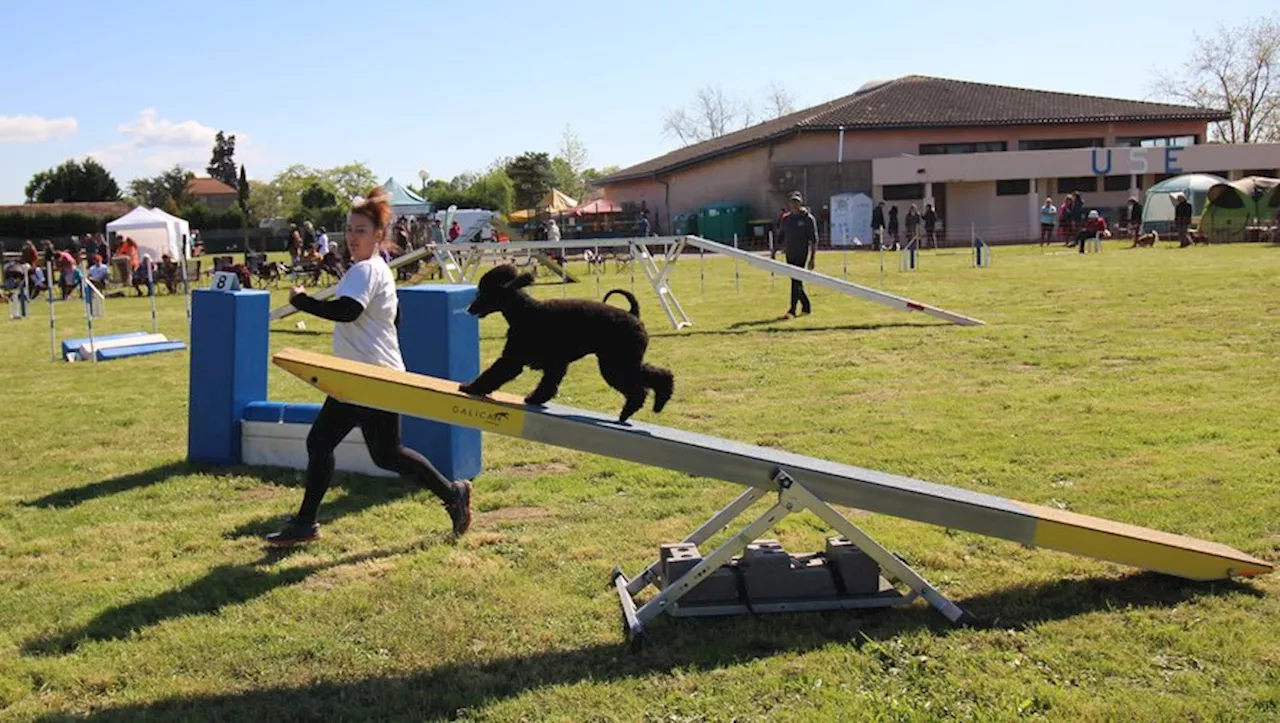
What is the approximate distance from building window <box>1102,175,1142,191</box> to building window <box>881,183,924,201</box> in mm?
8676

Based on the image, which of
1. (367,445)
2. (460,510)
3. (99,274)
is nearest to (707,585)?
(460,510)

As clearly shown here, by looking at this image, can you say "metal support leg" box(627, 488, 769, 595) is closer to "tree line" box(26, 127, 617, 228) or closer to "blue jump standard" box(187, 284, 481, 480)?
"blue jump standard" box(187, 284, 481, 480)

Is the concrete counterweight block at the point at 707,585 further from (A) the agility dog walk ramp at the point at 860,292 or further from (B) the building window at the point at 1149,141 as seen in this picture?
(B) the building window at the point at 1149,141

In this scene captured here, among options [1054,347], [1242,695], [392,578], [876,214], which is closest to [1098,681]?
[1242,695]

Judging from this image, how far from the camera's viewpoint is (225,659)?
14.6 feet

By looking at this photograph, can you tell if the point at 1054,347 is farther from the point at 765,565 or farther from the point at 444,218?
the point at 444,218

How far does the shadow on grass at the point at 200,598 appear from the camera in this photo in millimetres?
4723

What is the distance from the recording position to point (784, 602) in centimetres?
484

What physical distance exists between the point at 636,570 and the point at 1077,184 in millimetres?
49397

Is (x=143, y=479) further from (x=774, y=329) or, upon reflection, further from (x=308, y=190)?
(x=308, y=190)

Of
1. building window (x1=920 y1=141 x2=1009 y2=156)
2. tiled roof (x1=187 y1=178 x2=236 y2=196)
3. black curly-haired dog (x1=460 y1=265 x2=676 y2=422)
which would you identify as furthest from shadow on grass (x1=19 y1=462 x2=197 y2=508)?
tiled roof (x1=187 y1=178 x2=236 y2=196)

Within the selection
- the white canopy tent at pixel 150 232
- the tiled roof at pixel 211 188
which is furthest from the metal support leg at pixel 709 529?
the tiled roof at pixel 211 188

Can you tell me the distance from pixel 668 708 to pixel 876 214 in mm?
38719

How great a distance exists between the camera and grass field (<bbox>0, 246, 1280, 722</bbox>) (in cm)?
403
